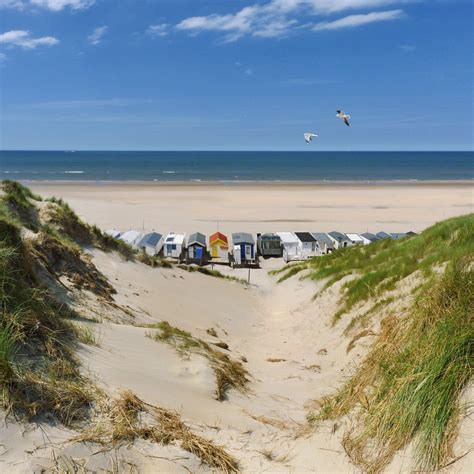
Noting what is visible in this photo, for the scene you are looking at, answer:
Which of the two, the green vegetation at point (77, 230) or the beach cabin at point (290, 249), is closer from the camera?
the green vegetation at point (77, 230)

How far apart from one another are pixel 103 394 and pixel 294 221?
37.2 m

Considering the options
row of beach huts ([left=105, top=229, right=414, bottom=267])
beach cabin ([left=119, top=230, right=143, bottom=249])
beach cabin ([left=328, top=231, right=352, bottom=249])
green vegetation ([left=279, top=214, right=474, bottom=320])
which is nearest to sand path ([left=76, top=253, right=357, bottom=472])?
green vegetation ([left=279, top=214, right=474, bottom=320])

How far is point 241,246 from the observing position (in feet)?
85.0

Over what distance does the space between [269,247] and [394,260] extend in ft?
54.4

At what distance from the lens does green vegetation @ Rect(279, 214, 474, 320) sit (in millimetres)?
10242

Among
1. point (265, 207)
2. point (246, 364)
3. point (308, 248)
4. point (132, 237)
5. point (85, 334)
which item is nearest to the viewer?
point (85, 334)

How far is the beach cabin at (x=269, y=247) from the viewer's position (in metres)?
28.4

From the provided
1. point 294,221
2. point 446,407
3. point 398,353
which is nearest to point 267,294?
point 398,353

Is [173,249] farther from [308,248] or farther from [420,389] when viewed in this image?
[420,389]

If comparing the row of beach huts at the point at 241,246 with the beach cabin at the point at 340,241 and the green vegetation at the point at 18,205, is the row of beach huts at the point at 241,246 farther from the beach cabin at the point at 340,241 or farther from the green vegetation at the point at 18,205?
the green vegetation at the point at 18,205

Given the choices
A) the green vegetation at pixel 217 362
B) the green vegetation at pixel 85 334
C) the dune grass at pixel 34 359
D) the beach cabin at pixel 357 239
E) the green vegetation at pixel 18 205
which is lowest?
the green vegetation at pixel 217 362

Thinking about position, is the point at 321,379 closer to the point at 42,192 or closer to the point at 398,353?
the point at 398,353

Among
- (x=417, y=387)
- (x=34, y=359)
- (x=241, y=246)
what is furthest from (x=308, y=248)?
(x=34, y=359)

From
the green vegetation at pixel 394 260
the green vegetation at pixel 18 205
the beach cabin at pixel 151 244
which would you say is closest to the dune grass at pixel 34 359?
the green vegetation at pixel 18 205
